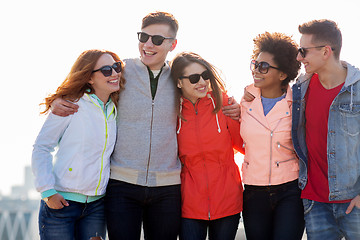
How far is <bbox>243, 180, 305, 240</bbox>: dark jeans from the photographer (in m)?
5.18

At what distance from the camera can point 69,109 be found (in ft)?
16.3

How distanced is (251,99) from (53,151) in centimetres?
241

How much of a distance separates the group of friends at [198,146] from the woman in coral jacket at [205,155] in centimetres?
1

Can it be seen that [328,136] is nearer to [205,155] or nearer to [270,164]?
[270,164]

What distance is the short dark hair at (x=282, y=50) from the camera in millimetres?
5605

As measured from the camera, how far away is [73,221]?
499 cm

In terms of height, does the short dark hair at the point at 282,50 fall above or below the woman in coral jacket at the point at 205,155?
above

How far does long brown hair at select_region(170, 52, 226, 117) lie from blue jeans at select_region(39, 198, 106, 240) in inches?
67.6

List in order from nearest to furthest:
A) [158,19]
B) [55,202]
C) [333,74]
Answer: [55,202] < [333,74] < [158,19]

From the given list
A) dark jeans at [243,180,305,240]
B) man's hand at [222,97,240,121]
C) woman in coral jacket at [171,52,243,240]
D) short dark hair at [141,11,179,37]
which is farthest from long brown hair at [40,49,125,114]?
dark jeans at [243,180,305,240]

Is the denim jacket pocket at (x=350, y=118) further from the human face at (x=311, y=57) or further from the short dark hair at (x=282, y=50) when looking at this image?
the short dark hair at (x=282, y=50)

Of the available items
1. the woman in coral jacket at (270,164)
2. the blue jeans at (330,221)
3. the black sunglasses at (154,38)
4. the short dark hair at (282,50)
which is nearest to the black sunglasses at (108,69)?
the black sunglasses at (154,38)

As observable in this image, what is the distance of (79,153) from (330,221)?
280cm

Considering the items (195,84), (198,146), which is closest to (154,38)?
(195,84)
